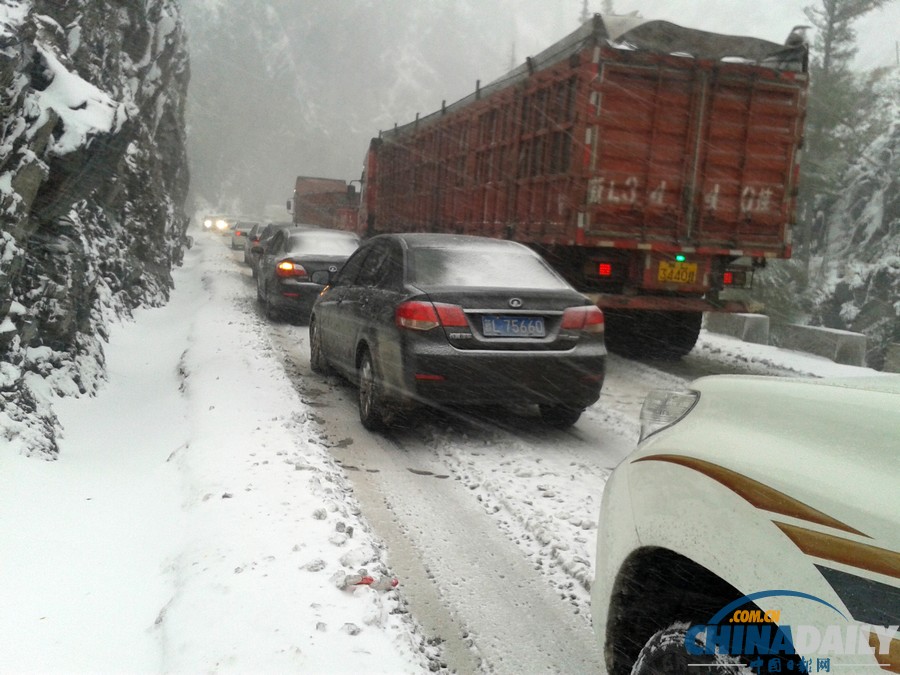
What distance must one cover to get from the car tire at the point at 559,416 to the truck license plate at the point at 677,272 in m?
3.99

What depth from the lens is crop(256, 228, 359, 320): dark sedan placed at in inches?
477

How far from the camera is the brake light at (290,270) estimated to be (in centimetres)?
1214

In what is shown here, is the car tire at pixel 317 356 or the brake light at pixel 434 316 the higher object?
the brake light at pixel 434 316

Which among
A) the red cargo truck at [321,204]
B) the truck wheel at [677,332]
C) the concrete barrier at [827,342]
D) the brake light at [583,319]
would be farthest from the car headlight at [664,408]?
the red cargo truck at [321,204]

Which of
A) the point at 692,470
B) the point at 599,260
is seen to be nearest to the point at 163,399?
the point at 599,260

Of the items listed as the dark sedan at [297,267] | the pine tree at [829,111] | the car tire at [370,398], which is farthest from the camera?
the pine tree at [829,111]

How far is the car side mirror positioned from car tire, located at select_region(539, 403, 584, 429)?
264cm

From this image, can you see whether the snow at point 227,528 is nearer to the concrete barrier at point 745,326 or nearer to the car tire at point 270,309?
the car tire at point 270,309

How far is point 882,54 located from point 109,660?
112155 millimetres

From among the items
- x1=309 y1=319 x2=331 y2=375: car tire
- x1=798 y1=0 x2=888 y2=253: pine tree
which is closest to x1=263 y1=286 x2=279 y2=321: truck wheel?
x1=309 y1=319 x2=331 y2=375: car tire

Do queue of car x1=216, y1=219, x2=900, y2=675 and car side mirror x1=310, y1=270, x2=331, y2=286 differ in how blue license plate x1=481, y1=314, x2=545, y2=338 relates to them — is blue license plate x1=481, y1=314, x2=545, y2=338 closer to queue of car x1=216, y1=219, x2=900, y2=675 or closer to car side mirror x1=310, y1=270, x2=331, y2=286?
car side mirror x1=310, y1=270, x2=331, y2=286

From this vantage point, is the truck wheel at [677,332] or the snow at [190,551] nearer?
the snow at [190,551]

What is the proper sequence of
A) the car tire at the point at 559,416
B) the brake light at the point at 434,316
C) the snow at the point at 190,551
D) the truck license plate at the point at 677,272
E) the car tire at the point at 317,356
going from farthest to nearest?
the truck license plate at the point at 677,272 < the car tire at the point at 317,356 < the car tire at the point at 559,416 < the brake light at the point at 434,316 < the snow at the point at 190,551

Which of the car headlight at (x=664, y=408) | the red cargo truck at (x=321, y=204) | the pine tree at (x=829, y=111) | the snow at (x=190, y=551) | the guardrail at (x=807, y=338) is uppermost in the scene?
the pine tree at (x=829, y=111)
